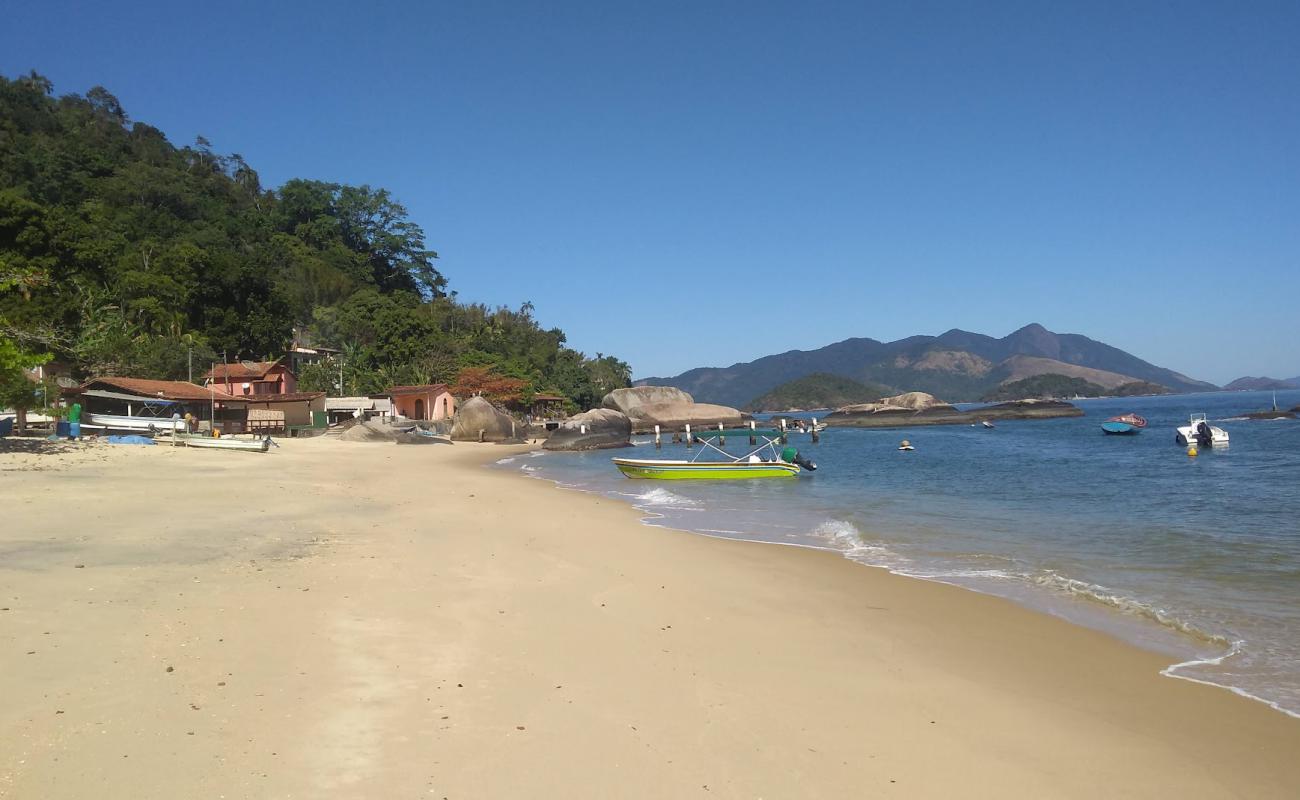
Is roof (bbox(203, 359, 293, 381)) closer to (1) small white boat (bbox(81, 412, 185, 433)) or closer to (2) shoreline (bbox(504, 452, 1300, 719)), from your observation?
(1) small white boat (bbox(81, 412, 185, 433))

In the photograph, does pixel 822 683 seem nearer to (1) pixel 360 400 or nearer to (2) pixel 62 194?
(1) pixel 360 400

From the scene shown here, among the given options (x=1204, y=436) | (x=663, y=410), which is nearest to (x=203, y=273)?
(x=663, y=410)

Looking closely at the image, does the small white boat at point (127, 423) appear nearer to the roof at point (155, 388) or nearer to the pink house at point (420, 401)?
the roof at point (155, 388)

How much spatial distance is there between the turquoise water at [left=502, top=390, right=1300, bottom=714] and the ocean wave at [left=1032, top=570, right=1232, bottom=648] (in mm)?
29

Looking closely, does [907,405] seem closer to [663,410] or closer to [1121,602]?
[663,410]

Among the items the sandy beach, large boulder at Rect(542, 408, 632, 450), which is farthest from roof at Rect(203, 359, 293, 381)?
the sandy beach

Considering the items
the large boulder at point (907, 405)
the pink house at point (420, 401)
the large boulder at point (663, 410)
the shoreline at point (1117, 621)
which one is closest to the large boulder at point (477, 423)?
the pink house at point (420, 401)

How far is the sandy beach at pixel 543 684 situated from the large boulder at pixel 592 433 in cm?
3529

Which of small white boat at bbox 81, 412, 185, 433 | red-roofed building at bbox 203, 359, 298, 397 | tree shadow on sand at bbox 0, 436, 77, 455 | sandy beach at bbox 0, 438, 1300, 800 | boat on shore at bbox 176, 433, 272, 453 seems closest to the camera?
sandy beach at bbox 0, 438, 1300, 800

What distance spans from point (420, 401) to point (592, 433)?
14.1 m

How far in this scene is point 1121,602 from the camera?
9.57m

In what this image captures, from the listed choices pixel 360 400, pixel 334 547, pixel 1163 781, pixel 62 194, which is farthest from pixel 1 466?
pixel 62 194

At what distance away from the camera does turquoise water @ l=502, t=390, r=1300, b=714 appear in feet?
28.0

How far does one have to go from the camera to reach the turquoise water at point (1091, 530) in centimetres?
852
